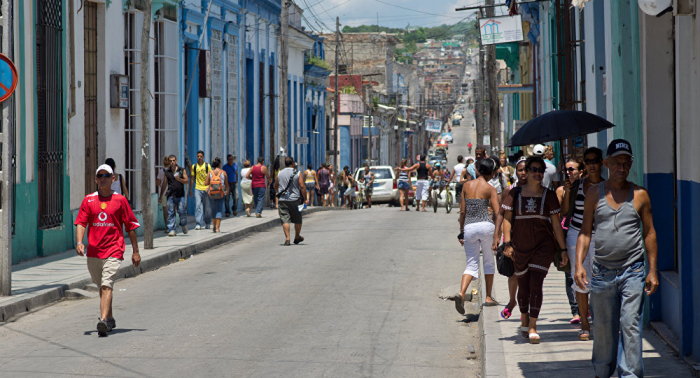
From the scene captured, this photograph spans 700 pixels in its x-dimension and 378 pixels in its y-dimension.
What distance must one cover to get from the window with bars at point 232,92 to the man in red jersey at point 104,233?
19576 millimetres

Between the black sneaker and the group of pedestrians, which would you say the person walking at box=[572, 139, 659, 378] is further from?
the black sneaker

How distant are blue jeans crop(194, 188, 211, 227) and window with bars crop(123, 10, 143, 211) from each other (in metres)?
1.31

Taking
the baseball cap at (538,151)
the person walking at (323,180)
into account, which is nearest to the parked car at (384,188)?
the person walking at (323,180)

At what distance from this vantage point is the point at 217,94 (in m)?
27.4

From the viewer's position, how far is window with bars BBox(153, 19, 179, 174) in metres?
22.0

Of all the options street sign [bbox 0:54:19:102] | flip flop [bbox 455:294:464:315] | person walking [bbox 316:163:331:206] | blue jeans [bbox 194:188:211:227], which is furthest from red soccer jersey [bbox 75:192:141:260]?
person walking [bbox 316:163:331:206]

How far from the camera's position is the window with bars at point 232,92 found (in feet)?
94.4

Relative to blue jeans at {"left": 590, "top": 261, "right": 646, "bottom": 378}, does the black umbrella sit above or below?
above

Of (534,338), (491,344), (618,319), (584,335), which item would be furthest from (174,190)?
(618,319)

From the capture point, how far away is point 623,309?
19.2ft

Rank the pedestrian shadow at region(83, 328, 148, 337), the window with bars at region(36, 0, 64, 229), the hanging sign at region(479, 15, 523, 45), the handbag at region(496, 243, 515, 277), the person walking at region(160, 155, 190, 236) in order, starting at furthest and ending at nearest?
the hanging sign at region(479, 15, 523, 45) → the person walking at region(160, 155, 190, 236) → the window with bars at region(36, 0, 64, 229) → the pedestrian shadow at region(83, 328, 148, 337) → the handbag at region(496, 243, 515, 277)

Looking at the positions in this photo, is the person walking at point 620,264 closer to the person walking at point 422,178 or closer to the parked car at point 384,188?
the person walking at point 422,178

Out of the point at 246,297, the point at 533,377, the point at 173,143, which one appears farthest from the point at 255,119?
the point at 533,377

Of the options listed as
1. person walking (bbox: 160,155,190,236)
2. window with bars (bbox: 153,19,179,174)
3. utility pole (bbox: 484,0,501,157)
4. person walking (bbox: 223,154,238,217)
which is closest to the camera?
person walking (bbox: 160,155,190,236)
